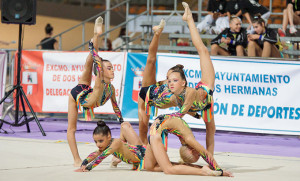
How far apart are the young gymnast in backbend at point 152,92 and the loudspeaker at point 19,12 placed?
3.15 m

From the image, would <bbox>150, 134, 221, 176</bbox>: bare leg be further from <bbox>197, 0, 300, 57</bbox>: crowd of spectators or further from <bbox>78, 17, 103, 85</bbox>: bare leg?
<bbox>197, 0, 300, 57</bbox>: crowd of spectators

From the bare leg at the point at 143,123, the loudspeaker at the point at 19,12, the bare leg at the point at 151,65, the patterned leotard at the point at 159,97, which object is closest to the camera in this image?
the patterned leotard at the point at 159,97

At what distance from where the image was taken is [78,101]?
623 centimetres

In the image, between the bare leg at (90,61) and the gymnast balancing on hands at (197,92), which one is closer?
the gymnast balancing on hands at (197,92)

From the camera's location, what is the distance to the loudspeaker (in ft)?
29.2

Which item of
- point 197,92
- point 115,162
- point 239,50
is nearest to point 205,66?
point 197,92

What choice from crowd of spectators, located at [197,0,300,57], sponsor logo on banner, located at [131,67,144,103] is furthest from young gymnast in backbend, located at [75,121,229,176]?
crowd of spectators, located at [197,0,300,57]

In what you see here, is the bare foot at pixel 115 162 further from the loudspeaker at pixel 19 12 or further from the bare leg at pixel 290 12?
the bare leg at pixel 290 12

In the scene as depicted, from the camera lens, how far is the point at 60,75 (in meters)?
11.4

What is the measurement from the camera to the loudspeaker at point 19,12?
890cm

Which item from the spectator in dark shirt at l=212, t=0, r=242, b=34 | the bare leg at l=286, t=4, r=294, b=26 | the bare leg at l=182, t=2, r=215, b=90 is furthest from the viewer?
the spectator in dark shirt at l=212, t=0, r=242, b=34

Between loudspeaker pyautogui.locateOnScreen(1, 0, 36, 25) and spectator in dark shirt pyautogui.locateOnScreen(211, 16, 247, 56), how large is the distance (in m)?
3.88

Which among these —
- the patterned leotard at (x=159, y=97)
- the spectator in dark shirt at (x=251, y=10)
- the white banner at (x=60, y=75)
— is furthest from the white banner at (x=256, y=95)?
the patterned leotard at (x=159, y=97)

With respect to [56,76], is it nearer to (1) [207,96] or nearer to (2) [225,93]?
(2) [225,93]
